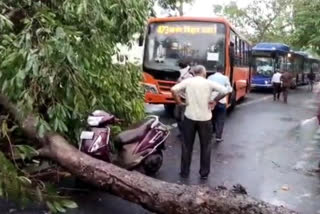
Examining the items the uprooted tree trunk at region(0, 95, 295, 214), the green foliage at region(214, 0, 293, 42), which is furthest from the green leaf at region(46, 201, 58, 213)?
the green foliage at region(214, 0, 293, 42)

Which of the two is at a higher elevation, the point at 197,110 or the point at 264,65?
the point at 197,110

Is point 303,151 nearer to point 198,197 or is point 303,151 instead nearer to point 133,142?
point 133,142

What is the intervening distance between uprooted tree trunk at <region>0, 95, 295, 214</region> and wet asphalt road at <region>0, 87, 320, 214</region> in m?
0.44

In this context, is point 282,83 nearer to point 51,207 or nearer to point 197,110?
point 197,110

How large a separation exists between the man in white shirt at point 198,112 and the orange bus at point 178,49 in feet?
21.0

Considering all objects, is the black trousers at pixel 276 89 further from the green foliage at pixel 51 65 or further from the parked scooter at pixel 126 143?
the green foliage at pixel 51 65

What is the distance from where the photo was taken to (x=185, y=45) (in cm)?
1428

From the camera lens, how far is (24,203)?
5754mm

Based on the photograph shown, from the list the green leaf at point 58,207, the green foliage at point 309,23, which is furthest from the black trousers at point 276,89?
the green leaf at point 58,207

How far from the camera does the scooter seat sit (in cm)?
699

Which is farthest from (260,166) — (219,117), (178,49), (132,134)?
(178,49)

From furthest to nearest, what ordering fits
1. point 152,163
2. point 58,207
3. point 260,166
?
point 260,166
point 152,163
point 58,207

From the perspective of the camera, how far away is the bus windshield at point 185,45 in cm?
1415

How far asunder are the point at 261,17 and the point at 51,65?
48.9 m
